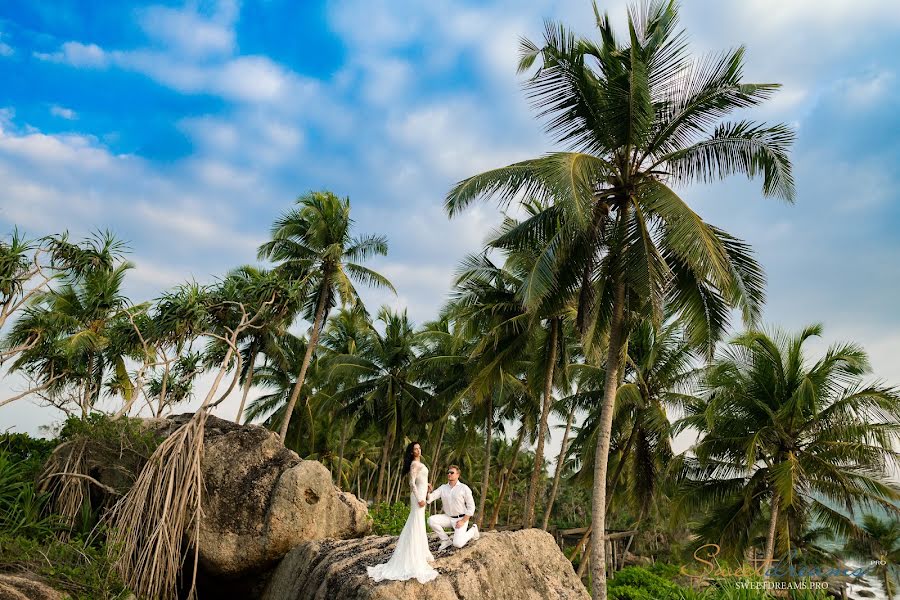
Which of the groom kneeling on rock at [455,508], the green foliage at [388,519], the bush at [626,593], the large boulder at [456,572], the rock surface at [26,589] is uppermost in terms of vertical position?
the groom kneeling on rock at [455,508]

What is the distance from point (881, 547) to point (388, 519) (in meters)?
26.9

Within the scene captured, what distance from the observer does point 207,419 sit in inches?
573

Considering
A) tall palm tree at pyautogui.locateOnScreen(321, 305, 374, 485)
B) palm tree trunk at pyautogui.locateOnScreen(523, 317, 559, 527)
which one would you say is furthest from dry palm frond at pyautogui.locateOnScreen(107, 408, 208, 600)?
tall palm tree at pyautogui.locateOnScreen(321, 305, 374, 485)

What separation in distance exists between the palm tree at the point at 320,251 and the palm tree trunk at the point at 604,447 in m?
12.6

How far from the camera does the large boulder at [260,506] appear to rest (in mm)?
12609

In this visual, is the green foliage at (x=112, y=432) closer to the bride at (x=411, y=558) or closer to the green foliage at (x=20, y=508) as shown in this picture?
the green foliage at (x=20, y=508)

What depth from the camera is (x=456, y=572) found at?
8664 millimetres

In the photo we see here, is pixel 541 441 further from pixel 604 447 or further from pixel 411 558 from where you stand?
pixel 411 558

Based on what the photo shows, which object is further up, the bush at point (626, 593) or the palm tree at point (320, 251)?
the palm tree at point (320, 251)

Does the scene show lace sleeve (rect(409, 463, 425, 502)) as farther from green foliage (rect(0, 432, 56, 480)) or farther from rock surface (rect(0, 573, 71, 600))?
green foliage (rect(0, 432, 56, 480))

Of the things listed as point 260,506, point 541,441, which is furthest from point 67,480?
point 541,441

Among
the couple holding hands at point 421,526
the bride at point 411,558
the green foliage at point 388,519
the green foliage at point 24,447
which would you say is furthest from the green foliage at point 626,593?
the green foliage at point 24,447

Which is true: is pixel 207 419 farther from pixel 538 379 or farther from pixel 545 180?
pixel 538 379

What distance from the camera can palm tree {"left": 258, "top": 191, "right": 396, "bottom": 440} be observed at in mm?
24016
